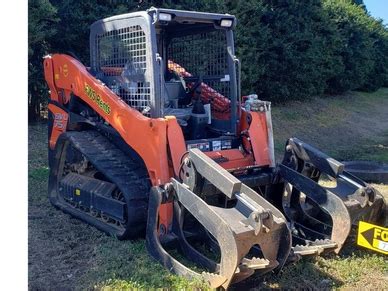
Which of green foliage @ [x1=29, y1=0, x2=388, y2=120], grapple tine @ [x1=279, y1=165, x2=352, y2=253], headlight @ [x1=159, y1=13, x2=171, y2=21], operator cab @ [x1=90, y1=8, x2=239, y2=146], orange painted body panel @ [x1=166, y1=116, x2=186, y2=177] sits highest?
green foliage @ [x1=29, y1=0, x2=388, y2=120]

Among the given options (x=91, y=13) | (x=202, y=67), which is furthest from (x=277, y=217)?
(x=91, y=13)

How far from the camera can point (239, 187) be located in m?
4.06

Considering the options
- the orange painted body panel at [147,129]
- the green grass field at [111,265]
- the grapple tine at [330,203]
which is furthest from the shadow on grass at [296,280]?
the orange painted body panel at [147,129]

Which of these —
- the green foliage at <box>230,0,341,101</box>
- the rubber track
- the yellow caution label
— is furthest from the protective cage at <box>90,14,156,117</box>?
the green foliage at <box>230,0,341,101</box>

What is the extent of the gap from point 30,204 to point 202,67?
275cm

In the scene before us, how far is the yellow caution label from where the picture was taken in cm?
429

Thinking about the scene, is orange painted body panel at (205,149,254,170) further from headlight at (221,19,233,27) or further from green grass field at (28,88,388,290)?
headlight at (221,19,233,27)

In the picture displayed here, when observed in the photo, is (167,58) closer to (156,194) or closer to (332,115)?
(156,194)

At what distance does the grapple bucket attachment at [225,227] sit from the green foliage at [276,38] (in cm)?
553

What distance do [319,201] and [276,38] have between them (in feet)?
34.4

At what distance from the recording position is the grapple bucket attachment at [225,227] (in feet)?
12.4

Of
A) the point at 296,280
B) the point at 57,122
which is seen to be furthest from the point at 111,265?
the point at 57,122

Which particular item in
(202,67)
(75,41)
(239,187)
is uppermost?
(75,41)

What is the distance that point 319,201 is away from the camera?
482 cm
